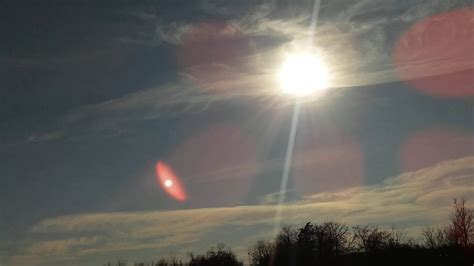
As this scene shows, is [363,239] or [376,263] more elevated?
[363,239]

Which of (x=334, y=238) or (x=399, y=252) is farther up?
(x=334, y=238)

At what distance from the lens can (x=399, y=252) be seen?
106375 mm

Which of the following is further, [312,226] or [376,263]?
[312,226]

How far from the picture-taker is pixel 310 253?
468 ft

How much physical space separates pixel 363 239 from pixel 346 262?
2557 cm

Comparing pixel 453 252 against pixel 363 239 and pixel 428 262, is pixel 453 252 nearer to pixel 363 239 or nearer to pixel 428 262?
pixel 428 262

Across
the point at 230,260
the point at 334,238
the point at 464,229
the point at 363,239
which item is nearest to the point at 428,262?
the point at 464,229

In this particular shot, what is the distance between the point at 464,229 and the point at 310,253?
40867 mm

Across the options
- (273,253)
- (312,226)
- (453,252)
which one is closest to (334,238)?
(312,226)

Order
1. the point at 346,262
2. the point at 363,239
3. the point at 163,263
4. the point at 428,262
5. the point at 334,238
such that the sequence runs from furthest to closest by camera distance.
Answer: the point at 163,263 → the point at 334,238 → the point at 363,239 → the point at 346,262 → the point at 428,262

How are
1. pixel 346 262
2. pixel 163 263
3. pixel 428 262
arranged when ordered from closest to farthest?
1. pixel 428 262
2. pixel 346 262
3. pixel 163 263

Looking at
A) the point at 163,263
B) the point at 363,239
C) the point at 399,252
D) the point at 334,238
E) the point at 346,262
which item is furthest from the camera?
the point at 163,263

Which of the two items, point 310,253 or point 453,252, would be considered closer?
point 453,252

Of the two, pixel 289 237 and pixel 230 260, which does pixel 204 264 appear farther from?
pixel 289 237
